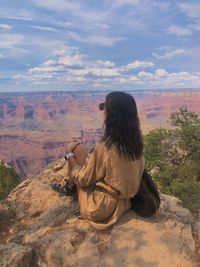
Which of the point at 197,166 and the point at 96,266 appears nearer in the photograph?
the point at 96,266

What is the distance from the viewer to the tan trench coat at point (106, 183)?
4.61 metres

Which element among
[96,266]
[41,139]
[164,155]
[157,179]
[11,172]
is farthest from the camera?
[41,139]

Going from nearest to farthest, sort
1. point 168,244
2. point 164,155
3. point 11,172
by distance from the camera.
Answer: point 168,244 → point 11,172 → point 164,155

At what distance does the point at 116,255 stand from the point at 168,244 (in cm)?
70

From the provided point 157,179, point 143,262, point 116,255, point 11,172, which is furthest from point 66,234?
point 157,179

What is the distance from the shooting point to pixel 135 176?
15.6 feet

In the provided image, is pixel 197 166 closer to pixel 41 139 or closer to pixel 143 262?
pixel 143 262

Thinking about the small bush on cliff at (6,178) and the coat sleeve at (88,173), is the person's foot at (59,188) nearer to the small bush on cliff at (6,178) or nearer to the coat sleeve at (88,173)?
the coat sleeve at (88,173)

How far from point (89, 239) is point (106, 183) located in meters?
0.75

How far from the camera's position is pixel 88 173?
15.3 ft

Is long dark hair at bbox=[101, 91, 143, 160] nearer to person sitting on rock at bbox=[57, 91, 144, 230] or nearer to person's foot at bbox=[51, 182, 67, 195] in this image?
person sitting on rock at bbox=[57, 91, 144, 230]

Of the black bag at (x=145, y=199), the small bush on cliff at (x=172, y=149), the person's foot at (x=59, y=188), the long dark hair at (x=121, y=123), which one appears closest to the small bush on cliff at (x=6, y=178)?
the small bush on cliff at (x=172, y=149)

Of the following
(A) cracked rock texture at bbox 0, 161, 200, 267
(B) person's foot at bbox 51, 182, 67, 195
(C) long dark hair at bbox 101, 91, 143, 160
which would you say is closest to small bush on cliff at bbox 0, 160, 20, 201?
(B) person's foot at bbox 51, 182, 67, 195

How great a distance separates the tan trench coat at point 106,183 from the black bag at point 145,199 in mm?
200
